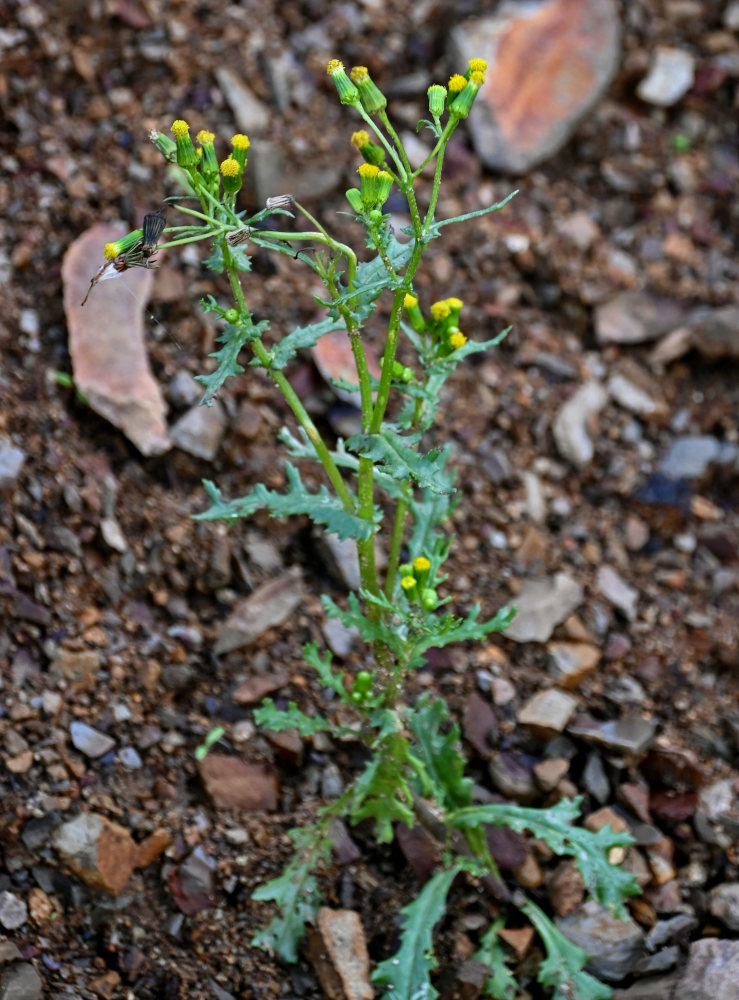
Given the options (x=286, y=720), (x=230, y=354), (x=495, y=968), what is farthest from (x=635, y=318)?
(x=495, y=968)

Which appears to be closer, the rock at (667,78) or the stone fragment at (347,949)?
the stone fragment at (347,949)

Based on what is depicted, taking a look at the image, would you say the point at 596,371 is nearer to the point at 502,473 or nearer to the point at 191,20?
the point at 502,473

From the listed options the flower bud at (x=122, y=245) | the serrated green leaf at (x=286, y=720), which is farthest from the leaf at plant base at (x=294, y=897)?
the flower bud at (x=122, y=245)

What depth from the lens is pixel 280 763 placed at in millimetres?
3289

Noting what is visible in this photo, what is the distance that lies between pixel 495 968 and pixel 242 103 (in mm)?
3474

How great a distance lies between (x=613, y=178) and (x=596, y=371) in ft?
3.29

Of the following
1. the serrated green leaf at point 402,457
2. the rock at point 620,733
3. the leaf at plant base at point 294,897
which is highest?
the serrated green leaf at point 402,457

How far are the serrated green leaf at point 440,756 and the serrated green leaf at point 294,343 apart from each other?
116 cm

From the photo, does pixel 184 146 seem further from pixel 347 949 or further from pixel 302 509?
pixel 347 949

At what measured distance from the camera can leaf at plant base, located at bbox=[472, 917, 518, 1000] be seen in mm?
2922

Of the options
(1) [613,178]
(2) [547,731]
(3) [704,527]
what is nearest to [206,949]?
(2) [547,731]

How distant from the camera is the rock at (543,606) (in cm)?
366

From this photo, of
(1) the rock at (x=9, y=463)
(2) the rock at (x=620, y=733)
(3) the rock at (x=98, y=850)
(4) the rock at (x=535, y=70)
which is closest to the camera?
(3) the rock at (x=98, y=850)

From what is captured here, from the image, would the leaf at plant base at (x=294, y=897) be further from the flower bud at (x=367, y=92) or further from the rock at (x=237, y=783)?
the flower bud at (x=367, y=92)
